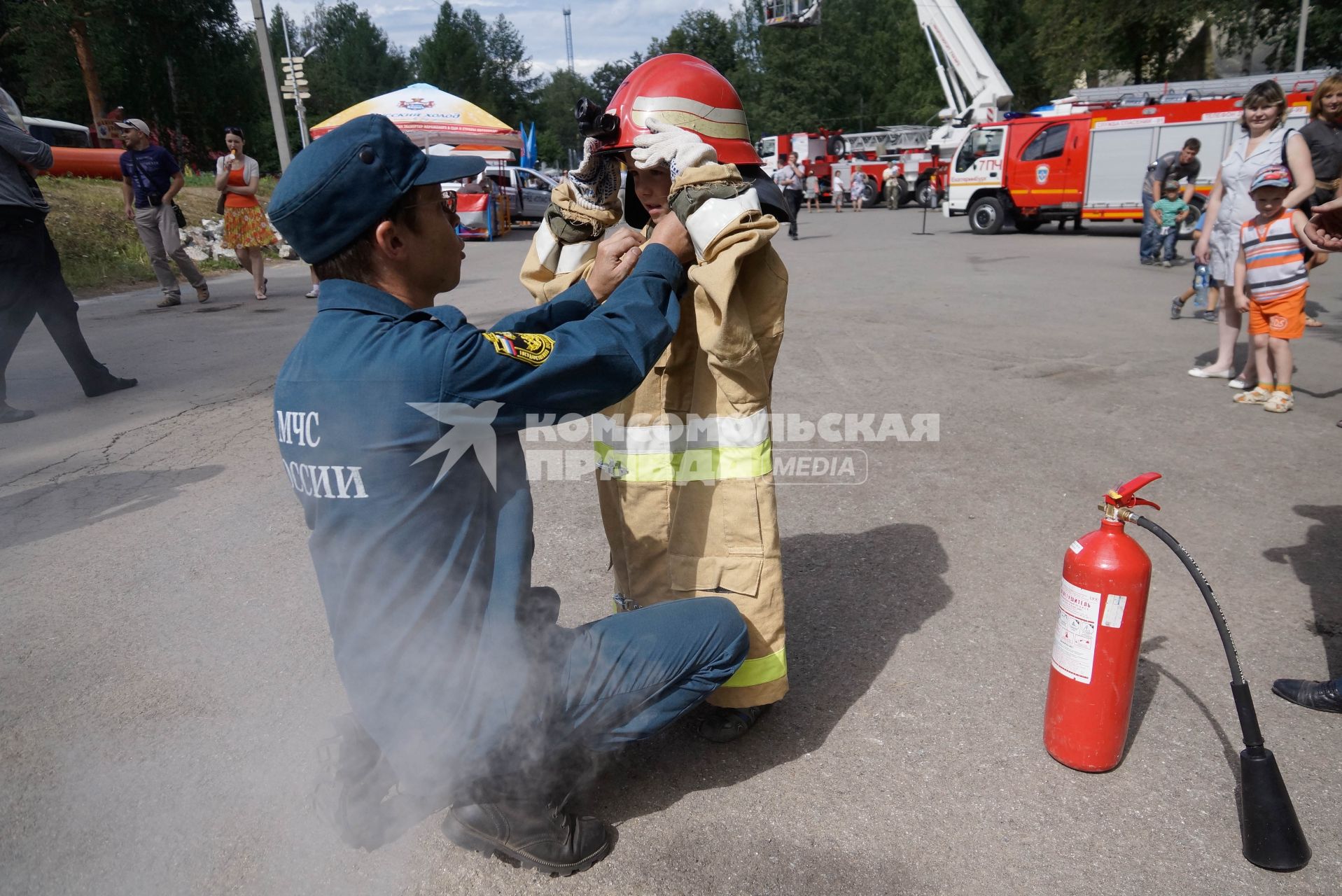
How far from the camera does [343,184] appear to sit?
167cm

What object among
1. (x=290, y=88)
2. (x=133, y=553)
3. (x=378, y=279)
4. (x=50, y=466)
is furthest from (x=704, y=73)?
(x=290, y=88)

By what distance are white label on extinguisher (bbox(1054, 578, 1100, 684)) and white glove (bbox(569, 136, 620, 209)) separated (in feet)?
5.49

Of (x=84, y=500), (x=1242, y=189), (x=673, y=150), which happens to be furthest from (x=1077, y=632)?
(x=1242, y=189)

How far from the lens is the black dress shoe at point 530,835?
1.97 meters

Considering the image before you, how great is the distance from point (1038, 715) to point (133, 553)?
386 centimetres

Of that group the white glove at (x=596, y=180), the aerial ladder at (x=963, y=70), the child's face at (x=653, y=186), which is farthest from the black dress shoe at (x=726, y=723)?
the aerial ladder at (x=963, y=70)

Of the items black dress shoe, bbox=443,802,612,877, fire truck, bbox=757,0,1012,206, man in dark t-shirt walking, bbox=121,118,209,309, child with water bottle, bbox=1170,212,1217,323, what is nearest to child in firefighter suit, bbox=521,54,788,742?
black dress shoe, bbox=443,802,612,877

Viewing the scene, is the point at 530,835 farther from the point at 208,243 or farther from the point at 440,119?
the point at 440,119

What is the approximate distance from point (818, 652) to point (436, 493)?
69.2 inches

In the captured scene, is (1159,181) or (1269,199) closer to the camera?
(1269,199)

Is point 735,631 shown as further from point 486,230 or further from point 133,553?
point 486,230

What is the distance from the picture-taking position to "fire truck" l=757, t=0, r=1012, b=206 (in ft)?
79.2

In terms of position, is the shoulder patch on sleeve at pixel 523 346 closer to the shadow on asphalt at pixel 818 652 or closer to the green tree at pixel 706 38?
the shadow on asphalt at pixel 818 652

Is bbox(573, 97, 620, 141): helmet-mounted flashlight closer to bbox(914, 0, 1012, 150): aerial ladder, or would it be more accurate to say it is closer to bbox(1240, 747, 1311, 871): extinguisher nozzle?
bbox(1240, 747, 1311, 871): extinguisher nozzle
